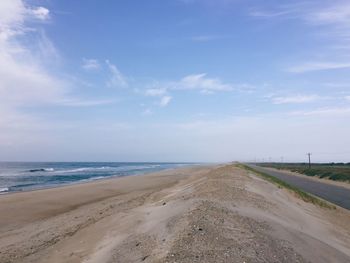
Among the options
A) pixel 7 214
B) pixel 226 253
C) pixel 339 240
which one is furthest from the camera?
pixel 7 214

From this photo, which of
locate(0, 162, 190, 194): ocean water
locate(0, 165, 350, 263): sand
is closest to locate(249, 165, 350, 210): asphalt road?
locate(0, 165, 350, 263): sand

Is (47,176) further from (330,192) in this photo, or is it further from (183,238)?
(183,238)

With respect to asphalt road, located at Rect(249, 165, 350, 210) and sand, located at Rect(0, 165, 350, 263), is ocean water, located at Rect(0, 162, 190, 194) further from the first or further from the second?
asphalt road, located at Rect(249, 165, 350, 210)

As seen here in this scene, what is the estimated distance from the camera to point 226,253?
847 centimetres

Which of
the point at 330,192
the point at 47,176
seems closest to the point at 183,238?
the point at 330,192

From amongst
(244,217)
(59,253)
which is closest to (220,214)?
(244,217)

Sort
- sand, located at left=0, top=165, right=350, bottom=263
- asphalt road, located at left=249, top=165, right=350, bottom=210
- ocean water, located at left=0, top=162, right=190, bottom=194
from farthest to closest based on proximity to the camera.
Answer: ocean water, located at left=0, top=162, right=190, bottom=194
asphalt road, located at left=249, top=165, right=350, bottom=210
sand, located at left=0, top=165, right=350, bottom=263

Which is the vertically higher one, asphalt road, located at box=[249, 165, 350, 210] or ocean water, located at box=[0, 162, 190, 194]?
ocean water, located at box=[0, 162, 190, 194]

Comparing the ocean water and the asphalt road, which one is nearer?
the asphalt road

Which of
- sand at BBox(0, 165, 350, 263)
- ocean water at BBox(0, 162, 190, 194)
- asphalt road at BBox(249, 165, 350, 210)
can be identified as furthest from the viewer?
ocean water at BBox(0, 162, 190, 194)

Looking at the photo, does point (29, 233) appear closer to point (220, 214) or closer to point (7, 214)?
point (7, 214)

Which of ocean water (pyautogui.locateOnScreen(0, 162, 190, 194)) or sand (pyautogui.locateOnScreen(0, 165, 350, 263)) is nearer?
sand (pyautogui.locateOnScreen(0, 165, 350, 263))

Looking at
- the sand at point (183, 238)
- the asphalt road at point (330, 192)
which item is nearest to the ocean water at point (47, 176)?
the sand at point (183, 238)

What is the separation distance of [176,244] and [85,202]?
1765 centimetres
